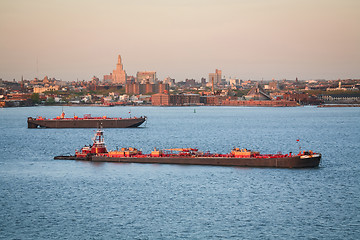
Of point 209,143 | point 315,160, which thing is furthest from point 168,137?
point 315,160

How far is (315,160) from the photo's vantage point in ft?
158

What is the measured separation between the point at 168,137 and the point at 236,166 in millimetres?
35221

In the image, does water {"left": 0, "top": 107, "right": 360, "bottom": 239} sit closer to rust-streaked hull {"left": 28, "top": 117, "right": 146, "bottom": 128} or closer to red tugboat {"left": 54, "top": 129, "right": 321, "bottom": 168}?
red tugboat {"left": 54, "top": 129, "right": 321, "bottom": 168}

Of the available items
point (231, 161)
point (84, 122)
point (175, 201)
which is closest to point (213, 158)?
point (231, 161)

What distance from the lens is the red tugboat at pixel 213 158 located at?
157ft

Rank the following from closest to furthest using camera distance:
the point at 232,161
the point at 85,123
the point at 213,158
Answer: the point at 232,161
the point at 213,158
the point at 85,123

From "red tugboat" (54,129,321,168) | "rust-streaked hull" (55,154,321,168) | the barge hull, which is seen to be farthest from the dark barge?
the barge hull

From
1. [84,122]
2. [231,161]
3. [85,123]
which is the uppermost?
[84,122]

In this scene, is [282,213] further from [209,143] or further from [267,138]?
[267,138]

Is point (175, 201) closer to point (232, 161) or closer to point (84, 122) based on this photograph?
point (232, 161)

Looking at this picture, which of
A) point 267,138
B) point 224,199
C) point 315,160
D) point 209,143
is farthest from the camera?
point 267,138

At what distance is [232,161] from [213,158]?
1.78m

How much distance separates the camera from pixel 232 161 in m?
49.5

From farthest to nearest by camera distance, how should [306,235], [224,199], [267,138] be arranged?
[267,138], [224,199], [306,235]
